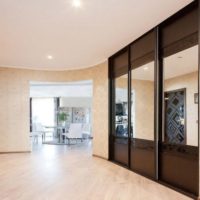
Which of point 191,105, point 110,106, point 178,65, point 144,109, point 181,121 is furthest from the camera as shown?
point 110,106

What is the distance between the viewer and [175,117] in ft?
13.3

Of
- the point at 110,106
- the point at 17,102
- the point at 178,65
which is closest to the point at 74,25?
the point at 178,65

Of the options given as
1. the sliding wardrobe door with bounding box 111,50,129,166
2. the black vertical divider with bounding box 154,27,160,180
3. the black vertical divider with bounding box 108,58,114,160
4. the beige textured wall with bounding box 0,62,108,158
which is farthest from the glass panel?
the beige textured wall with bounding box 0,62,108,158

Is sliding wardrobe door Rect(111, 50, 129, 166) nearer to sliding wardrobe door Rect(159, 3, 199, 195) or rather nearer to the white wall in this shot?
sliding wardrobe door Rect(159, 3, 199, 195)

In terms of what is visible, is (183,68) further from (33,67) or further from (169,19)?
(33,67)

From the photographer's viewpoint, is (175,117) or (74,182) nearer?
(175,117)

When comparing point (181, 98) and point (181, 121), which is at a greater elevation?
point (181, 98)

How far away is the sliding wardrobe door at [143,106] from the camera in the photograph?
4.66 metres

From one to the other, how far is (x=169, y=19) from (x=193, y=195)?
2750 mm

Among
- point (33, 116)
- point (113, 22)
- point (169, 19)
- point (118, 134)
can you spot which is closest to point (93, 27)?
point (113, 22)

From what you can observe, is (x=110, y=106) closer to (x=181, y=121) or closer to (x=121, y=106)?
(x=121, y=106)

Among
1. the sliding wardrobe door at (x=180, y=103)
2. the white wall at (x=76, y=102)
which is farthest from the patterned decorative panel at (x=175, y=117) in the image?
the white wall at (x=76, y=102)

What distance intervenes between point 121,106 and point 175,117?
7.23ft

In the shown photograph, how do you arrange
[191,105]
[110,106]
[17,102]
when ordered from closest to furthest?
1. [191,105]
2. [110,106]
3. [17,102]
